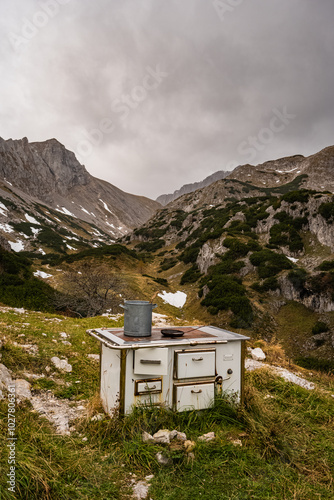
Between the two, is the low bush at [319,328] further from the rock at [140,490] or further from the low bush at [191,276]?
the rock at [140,490]

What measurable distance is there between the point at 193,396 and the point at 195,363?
23.2 inches

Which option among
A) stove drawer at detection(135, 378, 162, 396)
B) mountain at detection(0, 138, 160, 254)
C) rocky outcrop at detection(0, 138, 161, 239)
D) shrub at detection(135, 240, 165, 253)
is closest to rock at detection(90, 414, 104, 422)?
stove drawer at detection(135, 378, 162, 396)

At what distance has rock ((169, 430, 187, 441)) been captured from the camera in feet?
13.3

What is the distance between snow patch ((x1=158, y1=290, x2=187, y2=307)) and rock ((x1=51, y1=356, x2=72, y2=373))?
24357mm

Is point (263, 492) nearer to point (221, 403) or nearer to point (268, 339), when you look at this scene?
point (221, 403)

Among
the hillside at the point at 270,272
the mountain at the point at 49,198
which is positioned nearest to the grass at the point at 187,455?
the hillside at the point at 270,272

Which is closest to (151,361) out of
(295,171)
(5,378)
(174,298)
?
(5,378)

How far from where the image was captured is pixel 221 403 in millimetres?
4883

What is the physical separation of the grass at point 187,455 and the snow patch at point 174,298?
1020 inches

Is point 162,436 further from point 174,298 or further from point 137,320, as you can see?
point 174,298

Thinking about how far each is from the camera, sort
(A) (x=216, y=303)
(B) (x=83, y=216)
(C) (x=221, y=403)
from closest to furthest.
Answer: (C) (x=221, y=403)
(A) (x=216, y=303)
(B) (x=83, y=216)

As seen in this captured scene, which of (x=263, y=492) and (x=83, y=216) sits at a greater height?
(x=83, y=216)

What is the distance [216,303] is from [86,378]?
21690 mm

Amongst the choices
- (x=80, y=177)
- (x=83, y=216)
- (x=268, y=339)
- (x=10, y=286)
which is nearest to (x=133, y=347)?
(x=10, y=286)
